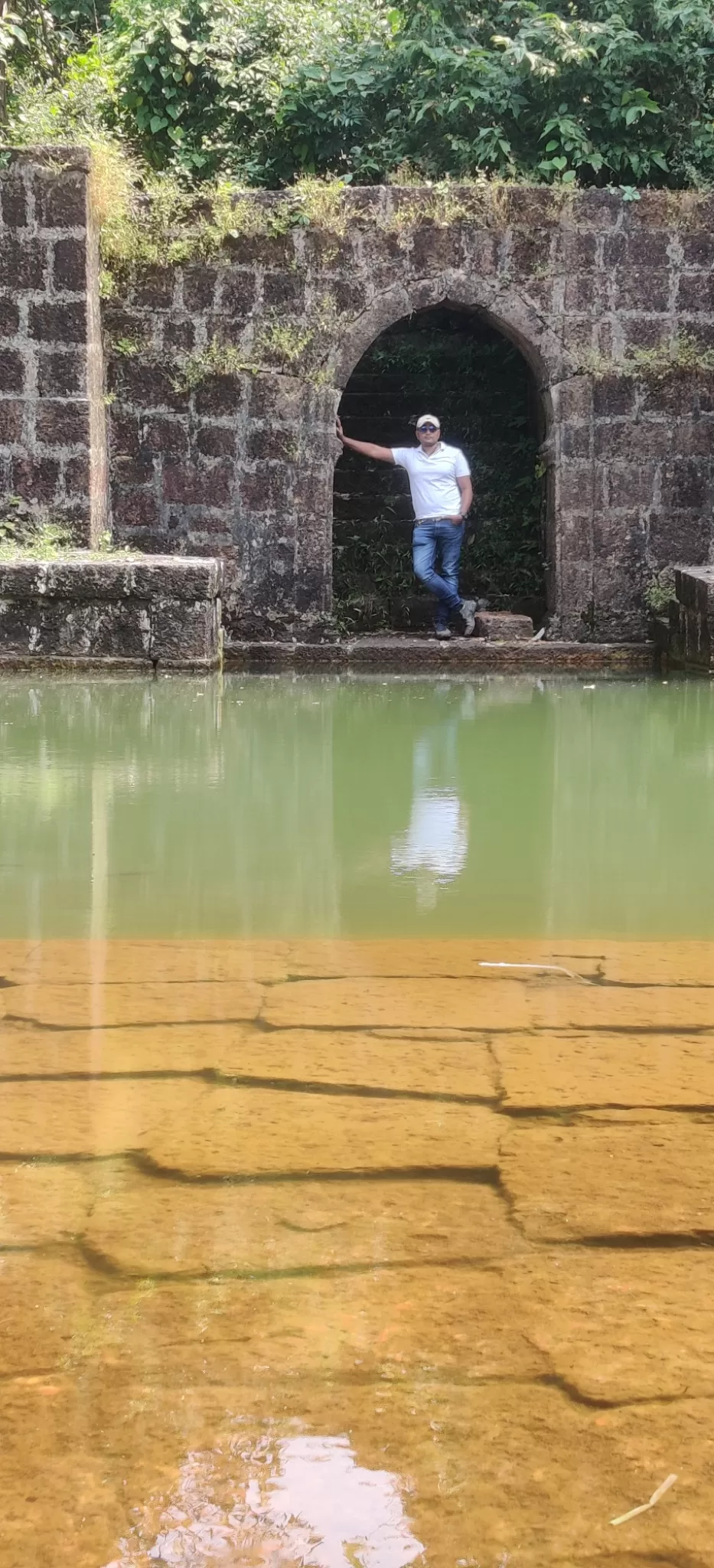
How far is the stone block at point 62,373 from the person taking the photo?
27.8ft

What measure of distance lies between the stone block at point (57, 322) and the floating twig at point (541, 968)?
7.07 metres

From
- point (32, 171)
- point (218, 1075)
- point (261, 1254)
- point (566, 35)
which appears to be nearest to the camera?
point (261, 1254)

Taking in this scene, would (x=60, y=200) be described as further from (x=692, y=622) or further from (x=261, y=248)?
(x=692, y=622)

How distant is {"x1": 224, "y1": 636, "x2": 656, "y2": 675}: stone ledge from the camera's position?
28.7 feet

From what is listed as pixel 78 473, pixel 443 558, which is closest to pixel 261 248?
pixel 78 473

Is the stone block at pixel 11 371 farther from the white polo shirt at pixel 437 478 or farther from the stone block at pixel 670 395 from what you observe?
the stone block at pixel 670 395

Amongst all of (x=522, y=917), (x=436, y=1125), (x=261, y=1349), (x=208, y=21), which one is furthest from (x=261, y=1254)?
(x=208, y=21)

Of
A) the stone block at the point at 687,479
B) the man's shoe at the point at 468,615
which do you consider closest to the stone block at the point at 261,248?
the man's shoe at the point at 468,615

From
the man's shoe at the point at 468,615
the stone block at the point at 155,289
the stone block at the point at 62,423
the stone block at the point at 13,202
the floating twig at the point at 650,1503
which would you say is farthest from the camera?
the man's shoe at the point at 468,615

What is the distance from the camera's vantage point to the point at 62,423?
8523 millimetres

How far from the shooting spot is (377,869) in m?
3.04

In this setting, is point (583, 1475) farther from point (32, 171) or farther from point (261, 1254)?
point (32, 171)

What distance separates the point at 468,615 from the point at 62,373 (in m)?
3.22

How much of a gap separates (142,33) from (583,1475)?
10.2 meters
